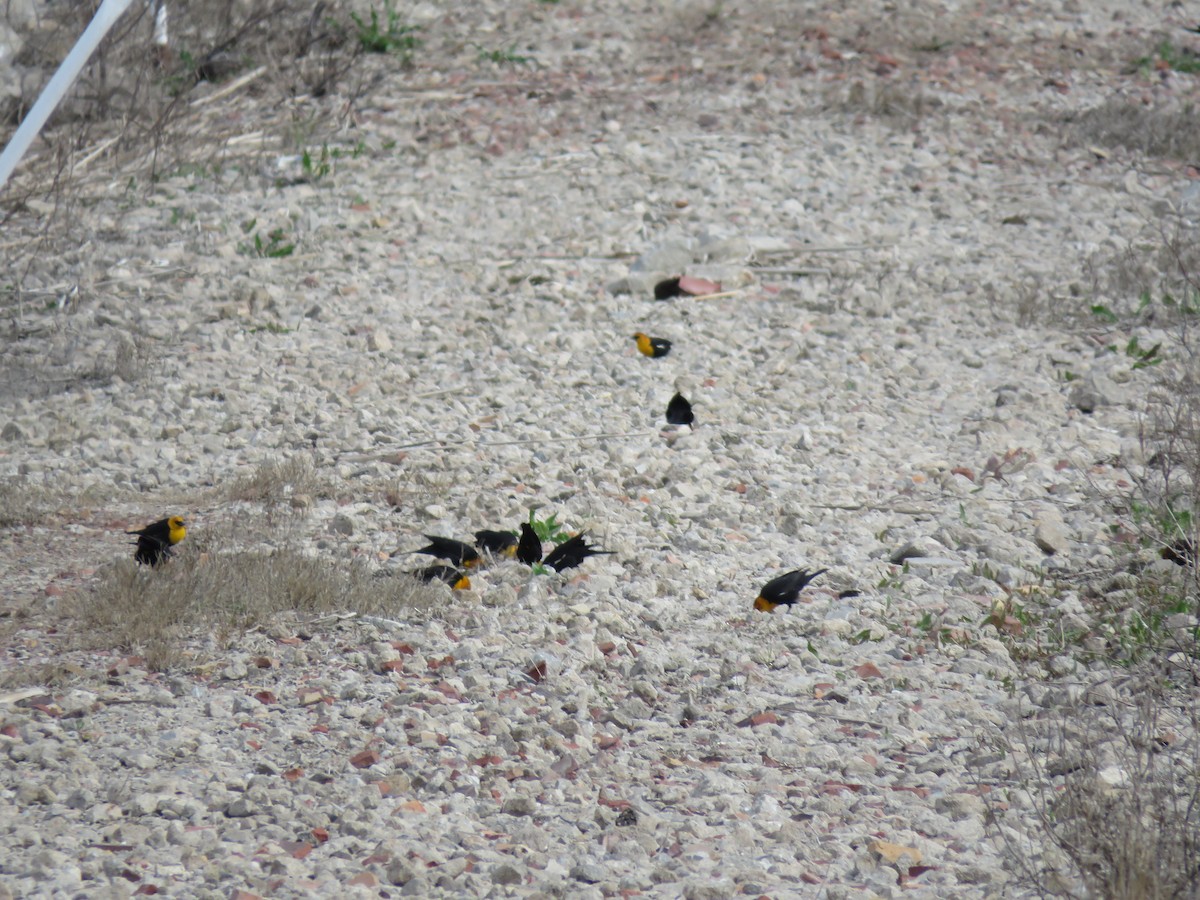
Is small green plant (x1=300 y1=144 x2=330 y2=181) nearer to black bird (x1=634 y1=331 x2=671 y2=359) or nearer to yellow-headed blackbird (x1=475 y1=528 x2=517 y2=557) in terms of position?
black bird (x1=634 y1=331 x2=671 y2=359)

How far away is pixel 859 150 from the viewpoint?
26.1 feet

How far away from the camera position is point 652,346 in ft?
18.6

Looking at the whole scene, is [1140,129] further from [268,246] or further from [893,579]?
[268,246]

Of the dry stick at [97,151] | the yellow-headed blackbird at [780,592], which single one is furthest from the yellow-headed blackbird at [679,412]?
the dry stick at [97,151]

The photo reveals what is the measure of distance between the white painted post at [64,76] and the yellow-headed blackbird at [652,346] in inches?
105

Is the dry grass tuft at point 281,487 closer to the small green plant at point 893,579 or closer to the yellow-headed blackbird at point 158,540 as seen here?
the yellow-headed blackbird at point 158,540

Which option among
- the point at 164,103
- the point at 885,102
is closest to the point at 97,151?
the point at 164,103

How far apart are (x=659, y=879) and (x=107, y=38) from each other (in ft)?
22.9

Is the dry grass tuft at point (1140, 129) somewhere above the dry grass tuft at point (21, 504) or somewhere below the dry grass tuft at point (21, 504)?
below

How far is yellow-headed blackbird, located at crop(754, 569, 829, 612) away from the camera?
3.81 metres

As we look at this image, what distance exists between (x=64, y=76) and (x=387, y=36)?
218 inches

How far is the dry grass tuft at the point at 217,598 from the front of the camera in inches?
135

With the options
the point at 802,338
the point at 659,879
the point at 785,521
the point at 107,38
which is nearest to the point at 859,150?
the point at 802,338

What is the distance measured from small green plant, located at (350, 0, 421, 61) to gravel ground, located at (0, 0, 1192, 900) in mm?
267
